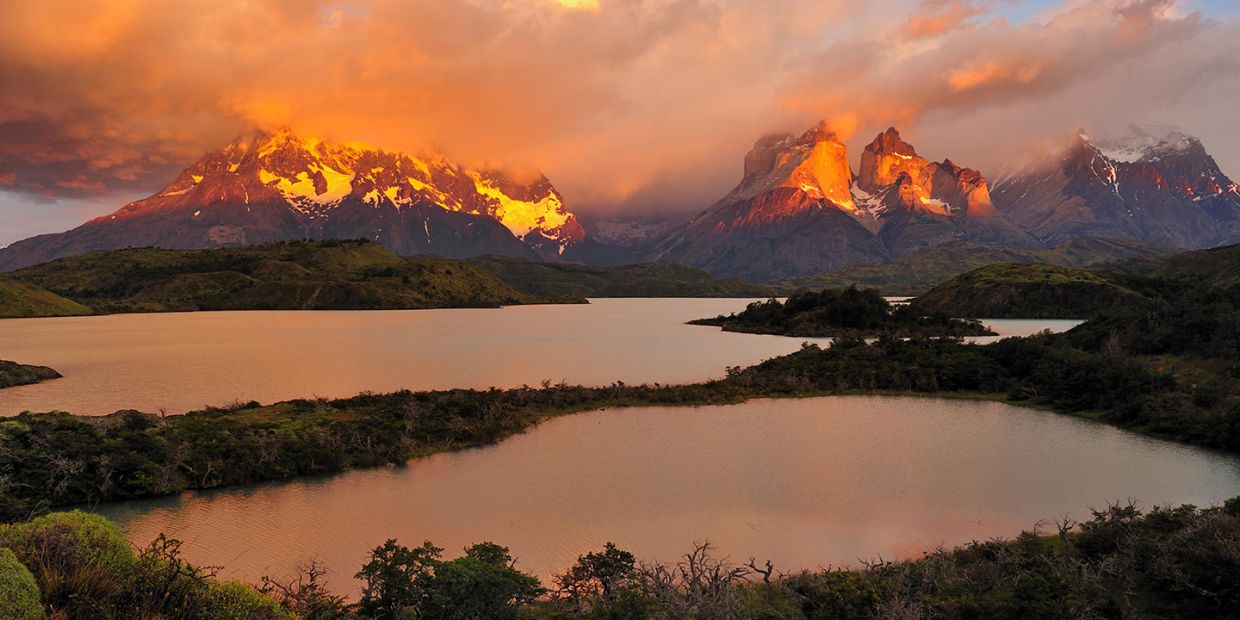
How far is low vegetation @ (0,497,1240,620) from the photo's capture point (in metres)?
13.2

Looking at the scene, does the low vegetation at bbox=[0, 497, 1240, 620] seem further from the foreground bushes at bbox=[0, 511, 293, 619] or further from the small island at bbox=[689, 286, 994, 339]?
the small island at bbox=[689, 286, 994, 339]

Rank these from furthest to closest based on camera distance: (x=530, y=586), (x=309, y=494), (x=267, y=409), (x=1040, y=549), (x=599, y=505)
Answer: (x=267, y=409), (x=309, y=494), (x=599, y=505), (x=1040, y=549), (x=530, y=586)

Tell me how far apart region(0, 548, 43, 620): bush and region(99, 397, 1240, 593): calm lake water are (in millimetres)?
14930

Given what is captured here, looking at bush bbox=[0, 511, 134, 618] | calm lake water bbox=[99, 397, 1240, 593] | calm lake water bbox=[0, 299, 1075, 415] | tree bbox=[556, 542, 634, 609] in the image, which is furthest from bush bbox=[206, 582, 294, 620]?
calm lake water bbox=[0, 299, 1075, 415]

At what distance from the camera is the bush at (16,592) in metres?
10.3

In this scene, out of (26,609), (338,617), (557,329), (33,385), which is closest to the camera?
(26,609)

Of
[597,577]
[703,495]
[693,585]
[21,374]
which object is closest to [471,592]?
[597,577]

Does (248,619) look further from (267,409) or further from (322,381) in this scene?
(322,381)

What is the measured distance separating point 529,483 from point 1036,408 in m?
52.4

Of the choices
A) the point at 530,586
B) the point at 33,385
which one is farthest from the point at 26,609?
the point at 33,385

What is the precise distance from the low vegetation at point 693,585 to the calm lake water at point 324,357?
52.6 metres

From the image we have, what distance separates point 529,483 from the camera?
127 feet

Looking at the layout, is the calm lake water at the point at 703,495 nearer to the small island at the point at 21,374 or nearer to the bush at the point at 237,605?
the bush at the point at 237,605

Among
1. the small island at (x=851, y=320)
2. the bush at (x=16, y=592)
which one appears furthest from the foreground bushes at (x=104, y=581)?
the small island at (x=851, y=320)
